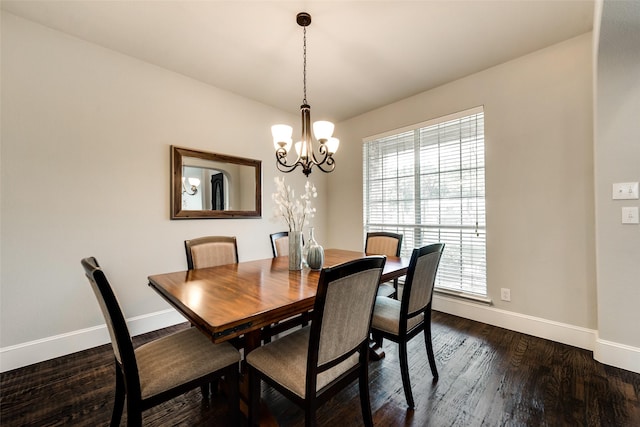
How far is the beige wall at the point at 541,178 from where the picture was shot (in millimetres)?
2273

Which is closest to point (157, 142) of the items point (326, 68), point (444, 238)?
point (326, 68)

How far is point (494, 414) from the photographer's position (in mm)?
1536

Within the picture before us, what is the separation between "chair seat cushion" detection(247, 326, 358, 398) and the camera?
117 cm

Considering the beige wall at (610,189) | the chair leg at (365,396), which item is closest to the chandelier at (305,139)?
the chair leg at (365,396)

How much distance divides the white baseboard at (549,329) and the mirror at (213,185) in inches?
103

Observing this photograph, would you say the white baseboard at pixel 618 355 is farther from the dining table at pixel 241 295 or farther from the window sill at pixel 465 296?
the dining table at pixel 241 295

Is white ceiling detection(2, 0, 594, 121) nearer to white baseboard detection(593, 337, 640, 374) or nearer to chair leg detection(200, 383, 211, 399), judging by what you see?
white baseboard detection(593, 337, 640, 374)

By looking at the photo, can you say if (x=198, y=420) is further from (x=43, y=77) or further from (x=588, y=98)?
(x=588, y=98)

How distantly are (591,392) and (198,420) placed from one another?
2417 mm

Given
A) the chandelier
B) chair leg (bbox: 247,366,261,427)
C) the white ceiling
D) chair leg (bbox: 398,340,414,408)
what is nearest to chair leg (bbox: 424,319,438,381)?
chair leg (bbox: 398,340,414,408)

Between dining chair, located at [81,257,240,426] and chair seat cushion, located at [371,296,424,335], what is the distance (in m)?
0.89

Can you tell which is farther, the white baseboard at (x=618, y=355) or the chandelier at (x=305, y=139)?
the chandelier at (x=305, y=139)

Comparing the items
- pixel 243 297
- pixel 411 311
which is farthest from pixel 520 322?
pixel 243 297

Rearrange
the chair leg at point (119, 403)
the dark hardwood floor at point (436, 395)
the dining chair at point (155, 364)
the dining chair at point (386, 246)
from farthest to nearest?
the dining chair at point (386, 246)
the dark hardwood floor at point (436, 395)
the chair leg at point (119, 403)
the dining chair at point (155, 364)
